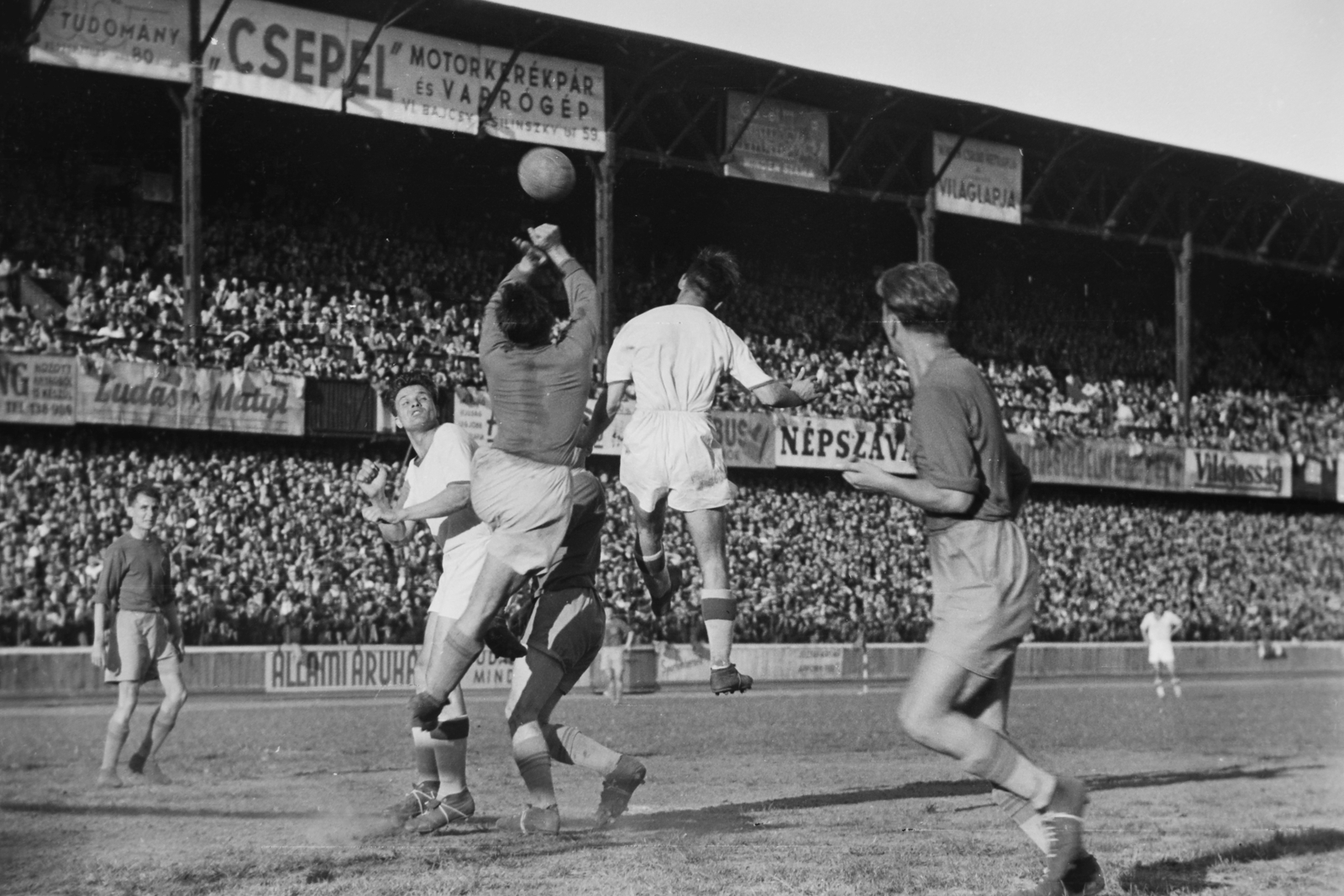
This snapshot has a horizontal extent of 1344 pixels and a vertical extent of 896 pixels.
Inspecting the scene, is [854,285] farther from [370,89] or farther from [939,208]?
[370,89]

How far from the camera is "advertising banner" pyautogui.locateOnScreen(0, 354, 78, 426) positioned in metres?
23.0

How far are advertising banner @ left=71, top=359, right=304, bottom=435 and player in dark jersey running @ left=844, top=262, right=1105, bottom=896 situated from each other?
66.3 feet

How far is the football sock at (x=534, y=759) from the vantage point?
7426 mm

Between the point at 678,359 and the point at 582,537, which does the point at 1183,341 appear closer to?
the point at 678,359

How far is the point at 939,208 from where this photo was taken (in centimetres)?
2422

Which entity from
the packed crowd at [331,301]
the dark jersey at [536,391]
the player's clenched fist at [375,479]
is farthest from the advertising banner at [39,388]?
the dark jersey at [536,391]

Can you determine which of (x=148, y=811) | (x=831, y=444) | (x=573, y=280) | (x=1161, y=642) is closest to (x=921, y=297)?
(x=573, y=280)

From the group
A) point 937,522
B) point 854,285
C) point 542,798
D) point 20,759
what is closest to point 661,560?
point 542,798

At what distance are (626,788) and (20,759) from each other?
735 centimetres

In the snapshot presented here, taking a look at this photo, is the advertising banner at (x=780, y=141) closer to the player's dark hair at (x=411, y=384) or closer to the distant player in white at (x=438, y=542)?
the player's dark hair at (x=411, y=384)

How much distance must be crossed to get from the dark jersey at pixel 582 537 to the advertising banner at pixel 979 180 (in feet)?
57.2

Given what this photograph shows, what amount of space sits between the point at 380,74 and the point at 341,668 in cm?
917

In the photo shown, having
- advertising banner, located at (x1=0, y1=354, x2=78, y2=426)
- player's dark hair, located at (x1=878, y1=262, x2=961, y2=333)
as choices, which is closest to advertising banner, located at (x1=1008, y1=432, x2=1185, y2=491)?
advertising banner, located at (x1=0, y1=354, x2=78, y2=426)

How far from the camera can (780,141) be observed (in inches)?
999
